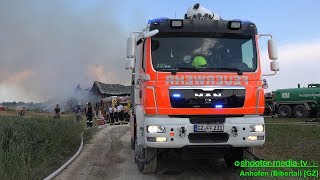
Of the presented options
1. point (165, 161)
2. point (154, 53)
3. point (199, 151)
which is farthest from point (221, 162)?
point (154, 53)

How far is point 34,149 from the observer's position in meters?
10.2

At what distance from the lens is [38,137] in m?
11.4

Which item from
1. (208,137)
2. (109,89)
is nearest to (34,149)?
(208,137)

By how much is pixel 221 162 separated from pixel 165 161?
1.38 m

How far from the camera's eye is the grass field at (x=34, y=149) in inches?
292

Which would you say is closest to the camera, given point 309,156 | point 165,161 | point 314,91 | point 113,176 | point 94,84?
point 113,176

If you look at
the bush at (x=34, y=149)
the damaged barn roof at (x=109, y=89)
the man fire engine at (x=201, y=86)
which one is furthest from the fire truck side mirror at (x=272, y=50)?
the damaged barn roof at (x=109, y=89)

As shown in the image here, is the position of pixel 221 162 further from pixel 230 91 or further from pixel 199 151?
pixel 230 91

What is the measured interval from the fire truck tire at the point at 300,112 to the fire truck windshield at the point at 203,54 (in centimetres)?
2350

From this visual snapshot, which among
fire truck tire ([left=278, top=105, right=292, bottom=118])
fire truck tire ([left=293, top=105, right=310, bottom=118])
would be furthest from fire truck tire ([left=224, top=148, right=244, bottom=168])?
fire truck tire ([left=278, top=105, right=292, bottom=118])

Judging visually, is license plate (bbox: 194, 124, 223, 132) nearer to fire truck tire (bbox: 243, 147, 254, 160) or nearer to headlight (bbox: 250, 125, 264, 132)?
headlight (bbox: 250, 125, 264, 132)

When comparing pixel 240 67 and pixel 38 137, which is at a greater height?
pixel 240 67

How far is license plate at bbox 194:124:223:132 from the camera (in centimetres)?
717

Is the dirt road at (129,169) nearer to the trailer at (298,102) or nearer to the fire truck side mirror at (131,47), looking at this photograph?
the fire truck side mirror at (131,47)
